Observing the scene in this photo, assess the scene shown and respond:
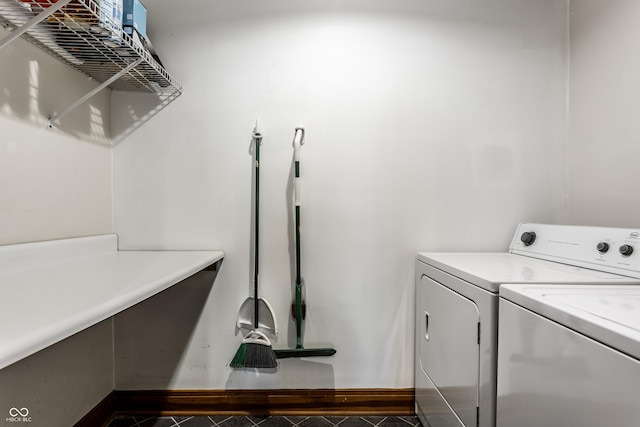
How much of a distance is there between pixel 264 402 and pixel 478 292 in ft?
4.06

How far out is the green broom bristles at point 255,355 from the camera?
1.52 m

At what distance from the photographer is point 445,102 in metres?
1.70

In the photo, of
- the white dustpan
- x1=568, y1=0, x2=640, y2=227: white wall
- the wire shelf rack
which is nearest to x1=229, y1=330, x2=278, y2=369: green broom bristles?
the white dustpan

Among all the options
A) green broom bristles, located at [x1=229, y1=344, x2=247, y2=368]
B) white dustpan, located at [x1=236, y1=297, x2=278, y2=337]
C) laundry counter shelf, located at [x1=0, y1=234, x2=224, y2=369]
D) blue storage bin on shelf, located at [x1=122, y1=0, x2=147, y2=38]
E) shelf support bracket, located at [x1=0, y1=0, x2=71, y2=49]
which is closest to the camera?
laundry counter shelf, located at [x1=0, y1=234, x2=224, y2=369]

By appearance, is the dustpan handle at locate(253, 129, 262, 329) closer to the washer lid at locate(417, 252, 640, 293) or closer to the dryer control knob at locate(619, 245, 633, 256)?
the washer lid at locate(417, 252, 640, 293)

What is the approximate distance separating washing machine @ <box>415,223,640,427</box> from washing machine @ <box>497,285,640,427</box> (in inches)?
2.5

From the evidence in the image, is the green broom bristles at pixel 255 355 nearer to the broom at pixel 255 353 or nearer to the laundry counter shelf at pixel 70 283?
the broom at pixel 255 353

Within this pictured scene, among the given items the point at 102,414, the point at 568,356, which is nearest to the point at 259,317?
the point at 102,414

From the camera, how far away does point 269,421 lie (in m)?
1.60

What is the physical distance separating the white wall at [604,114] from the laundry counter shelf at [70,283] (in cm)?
182

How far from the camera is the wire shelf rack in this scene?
3.36 feet

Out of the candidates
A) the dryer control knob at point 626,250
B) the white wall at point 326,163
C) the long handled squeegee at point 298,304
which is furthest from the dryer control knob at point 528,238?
the long handled squeegee at point 298,304

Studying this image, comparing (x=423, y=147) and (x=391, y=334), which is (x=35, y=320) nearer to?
(x=391, y=334)

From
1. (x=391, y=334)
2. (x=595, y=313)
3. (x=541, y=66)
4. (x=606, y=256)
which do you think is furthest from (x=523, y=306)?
(x=541, y=66)
